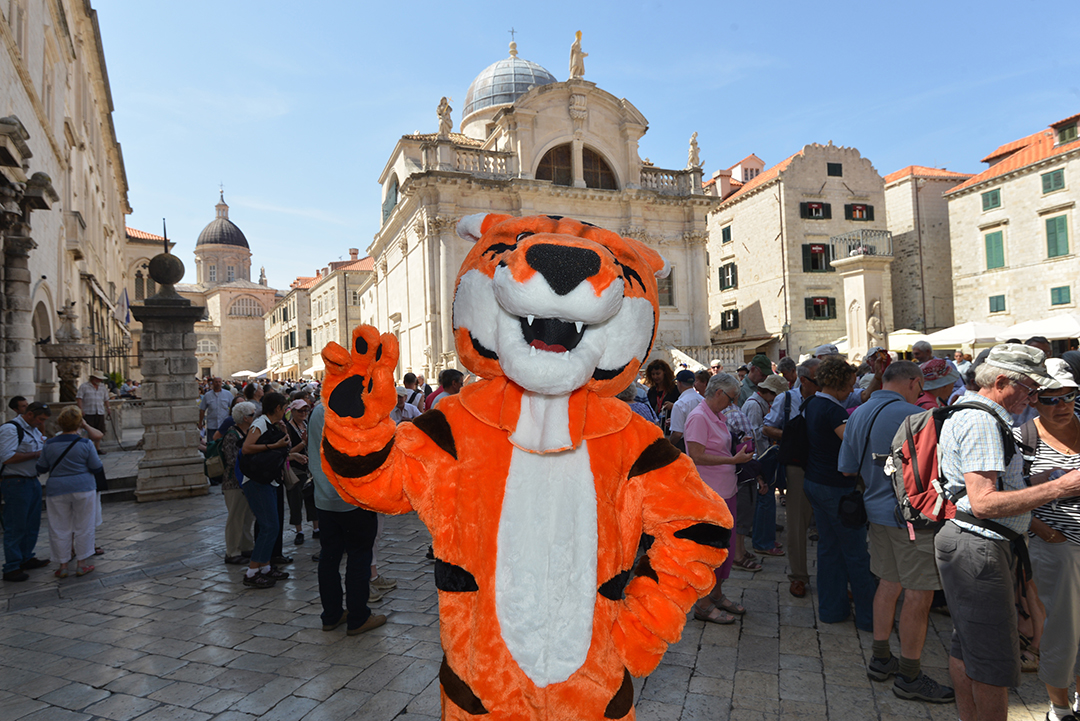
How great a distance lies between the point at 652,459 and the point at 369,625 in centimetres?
351

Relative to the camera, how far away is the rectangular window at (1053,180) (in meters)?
21.8

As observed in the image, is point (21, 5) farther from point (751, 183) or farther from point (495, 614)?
point (751, 183)

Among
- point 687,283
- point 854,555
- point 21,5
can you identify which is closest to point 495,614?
point 854,555

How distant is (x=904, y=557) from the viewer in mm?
3441

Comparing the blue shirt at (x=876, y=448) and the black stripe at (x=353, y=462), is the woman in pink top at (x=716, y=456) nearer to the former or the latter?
the blue shirt at (x=876, y=448)

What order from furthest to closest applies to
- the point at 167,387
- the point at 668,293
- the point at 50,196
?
the point at 668,293, the point at 50,196, the point at 167,387

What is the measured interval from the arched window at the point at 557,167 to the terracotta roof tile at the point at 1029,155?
16.6 metres

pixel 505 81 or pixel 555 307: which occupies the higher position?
pixel 505 81

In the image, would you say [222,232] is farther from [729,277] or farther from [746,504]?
[746,504]

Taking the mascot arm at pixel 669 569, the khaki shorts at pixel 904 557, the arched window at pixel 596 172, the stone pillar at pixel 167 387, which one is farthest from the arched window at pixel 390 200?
the mascot arm at pixel 669 569

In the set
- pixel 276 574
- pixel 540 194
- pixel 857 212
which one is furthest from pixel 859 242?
pixel 276 574

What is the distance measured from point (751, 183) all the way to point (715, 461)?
28923 mm

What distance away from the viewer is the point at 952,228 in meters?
25.9

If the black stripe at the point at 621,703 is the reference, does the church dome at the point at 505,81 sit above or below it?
above
